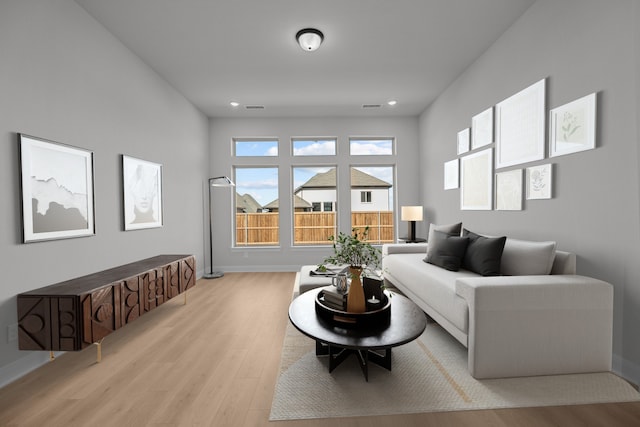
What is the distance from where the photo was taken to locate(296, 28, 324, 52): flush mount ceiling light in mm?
2878

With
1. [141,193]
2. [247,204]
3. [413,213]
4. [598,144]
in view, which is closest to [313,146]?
[247,204]

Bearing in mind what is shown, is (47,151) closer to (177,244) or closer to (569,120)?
(177,244)

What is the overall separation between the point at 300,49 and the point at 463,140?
2.45m

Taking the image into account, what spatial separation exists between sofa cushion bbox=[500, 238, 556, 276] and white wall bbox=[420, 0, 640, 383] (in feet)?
0.79

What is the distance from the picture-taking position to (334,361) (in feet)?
6.56

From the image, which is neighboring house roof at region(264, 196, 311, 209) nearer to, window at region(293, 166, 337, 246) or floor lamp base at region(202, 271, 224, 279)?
window at region(293, 166, 337, 246)

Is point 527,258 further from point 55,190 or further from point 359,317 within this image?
point 55,190

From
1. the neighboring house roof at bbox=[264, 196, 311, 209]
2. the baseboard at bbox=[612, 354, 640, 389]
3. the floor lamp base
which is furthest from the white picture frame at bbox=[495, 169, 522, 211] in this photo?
the floor lamp base

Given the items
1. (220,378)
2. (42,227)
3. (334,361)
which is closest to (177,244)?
(42,227)

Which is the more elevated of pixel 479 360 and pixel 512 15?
pixel 512 15

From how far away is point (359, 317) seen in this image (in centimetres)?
182

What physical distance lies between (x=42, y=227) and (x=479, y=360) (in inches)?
132

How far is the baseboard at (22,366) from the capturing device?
6.31 ft

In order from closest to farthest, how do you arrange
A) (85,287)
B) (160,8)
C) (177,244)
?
1. (85,287)
2. (160,8)
3. (177,244)
